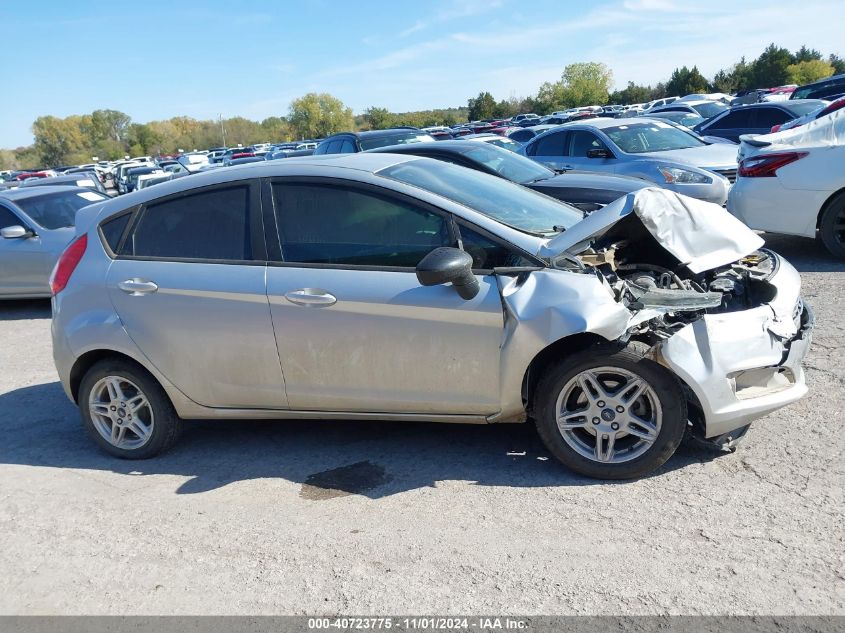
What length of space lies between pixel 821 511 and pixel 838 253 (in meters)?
5.52

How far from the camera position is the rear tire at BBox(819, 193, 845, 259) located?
8086mm

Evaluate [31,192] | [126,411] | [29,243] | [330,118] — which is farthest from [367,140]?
[330,118]

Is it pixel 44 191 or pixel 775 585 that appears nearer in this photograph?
pixel 775 585

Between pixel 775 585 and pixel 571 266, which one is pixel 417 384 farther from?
pixel 775 585

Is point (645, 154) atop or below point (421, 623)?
atop

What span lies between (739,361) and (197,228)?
317 centimetres

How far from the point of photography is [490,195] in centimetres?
481

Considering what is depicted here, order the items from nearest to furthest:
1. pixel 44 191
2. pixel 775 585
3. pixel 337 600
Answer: pixel 775 585
pixel 337 600
pixel 44 191

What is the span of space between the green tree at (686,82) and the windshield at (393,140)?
164 feet

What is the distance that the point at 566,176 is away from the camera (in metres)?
8.70

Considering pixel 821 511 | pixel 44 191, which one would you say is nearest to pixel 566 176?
pixel 821 511

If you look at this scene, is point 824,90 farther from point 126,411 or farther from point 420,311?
point 126,411

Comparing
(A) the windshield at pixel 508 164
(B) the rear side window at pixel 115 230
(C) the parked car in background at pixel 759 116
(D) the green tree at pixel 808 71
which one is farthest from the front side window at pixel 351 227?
(D) the green tree at pixel 808 71

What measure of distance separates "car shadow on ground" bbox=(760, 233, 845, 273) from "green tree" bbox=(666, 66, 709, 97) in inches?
2098
